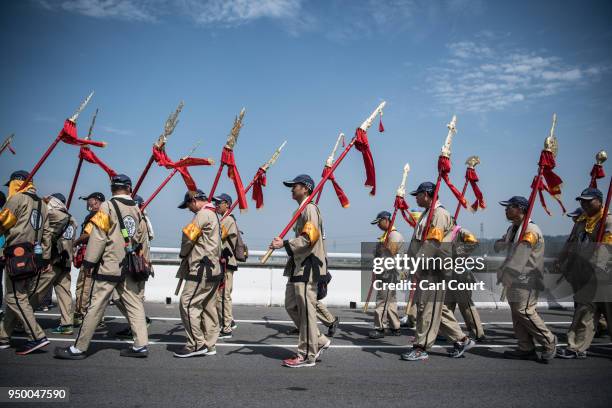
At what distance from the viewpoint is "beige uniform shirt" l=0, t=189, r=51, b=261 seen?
17.9 ft

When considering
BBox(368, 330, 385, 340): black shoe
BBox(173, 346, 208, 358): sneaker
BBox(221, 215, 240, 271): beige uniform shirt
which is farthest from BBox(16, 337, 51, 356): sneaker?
BBox(368, 330, 385, 340): black shoe

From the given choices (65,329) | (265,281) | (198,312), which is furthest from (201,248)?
(265,281)

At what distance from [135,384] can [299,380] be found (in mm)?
1617

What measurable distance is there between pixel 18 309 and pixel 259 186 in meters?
4.10

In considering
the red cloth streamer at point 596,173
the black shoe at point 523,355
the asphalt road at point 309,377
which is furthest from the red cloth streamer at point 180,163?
the red cloth streamer at point 596,173

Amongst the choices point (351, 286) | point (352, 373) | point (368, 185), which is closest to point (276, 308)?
point (351, 286)

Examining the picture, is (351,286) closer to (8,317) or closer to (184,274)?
(184,274)

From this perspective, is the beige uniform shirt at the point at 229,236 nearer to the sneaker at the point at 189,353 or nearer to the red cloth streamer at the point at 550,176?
the sneaker at the point at 189,353

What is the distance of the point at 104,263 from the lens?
531 centimetres

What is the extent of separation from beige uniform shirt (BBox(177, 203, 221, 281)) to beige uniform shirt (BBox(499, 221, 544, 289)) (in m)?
3.75

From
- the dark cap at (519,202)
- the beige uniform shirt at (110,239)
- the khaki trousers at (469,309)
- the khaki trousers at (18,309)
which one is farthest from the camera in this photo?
the khaki trousers at (469,309)

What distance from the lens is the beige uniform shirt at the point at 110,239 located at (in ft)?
17.2

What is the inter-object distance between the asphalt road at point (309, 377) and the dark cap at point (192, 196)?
197 cm

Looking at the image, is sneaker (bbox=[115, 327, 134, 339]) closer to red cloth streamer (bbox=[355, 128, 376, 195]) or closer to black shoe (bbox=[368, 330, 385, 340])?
black shoe (bbox=[368, 330, 385, 340])
